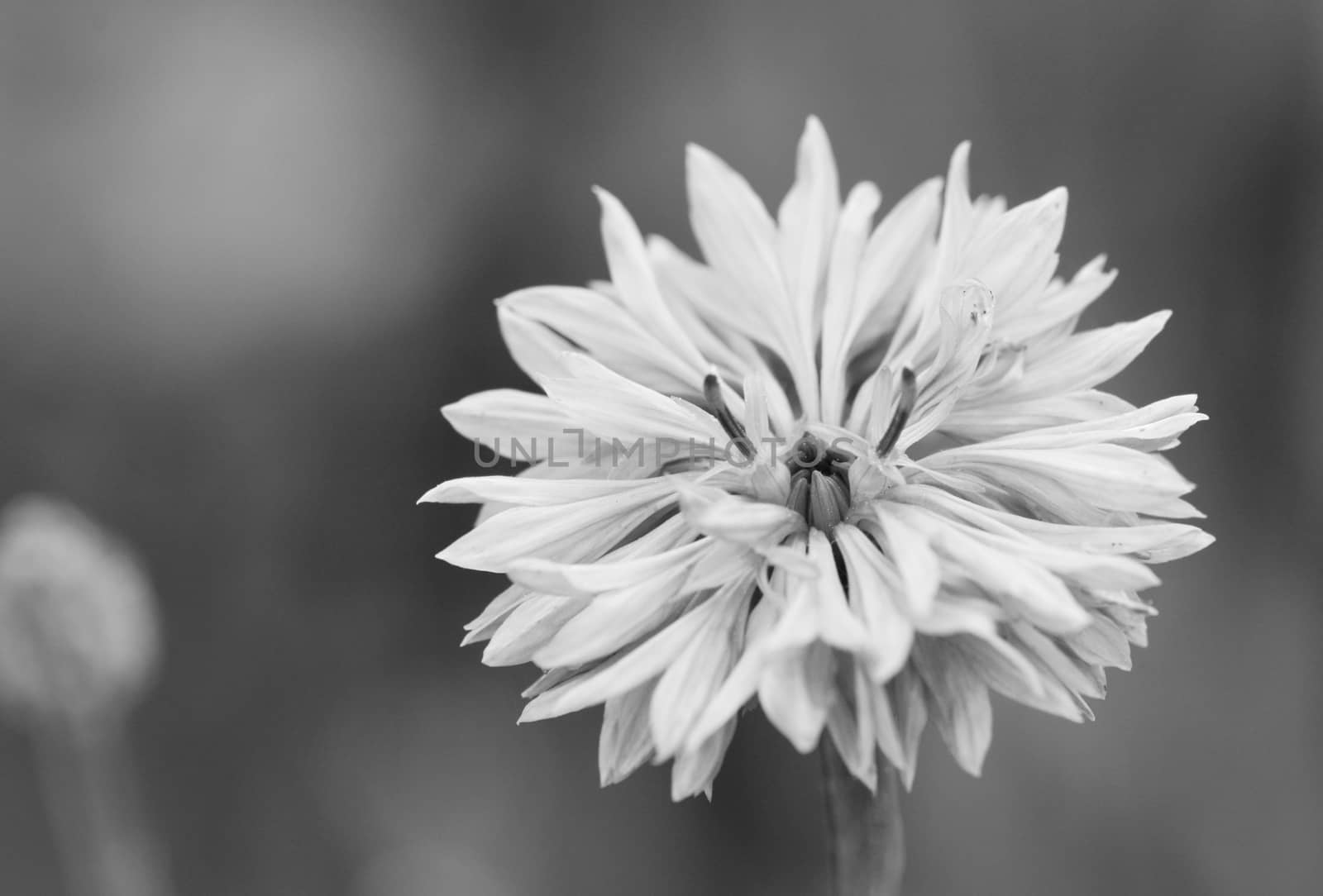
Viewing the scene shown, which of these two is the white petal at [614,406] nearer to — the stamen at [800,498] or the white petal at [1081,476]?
the stamen at [800,498]

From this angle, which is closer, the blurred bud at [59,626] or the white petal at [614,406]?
the white petal at [614,406]

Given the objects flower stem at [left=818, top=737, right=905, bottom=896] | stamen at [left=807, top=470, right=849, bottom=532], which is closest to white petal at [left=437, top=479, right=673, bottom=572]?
stamen at [left=807, top=470, right=849, bottom=532]

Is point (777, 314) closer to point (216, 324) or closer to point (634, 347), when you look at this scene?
point (634, 347)

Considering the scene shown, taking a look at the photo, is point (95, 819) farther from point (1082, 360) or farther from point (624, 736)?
point (1082, 360)

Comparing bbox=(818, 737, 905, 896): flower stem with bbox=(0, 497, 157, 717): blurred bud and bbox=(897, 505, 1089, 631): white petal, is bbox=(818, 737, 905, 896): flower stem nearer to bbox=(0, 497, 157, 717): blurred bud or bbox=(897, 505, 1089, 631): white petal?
bbox=(897, 505, 1089, 631): white petal

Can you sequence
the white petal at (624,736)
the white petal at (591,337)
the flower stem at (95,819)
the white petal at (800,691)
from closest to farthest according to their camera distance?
the white petal at (800,691)
the white petal at (624,736)
the white petal at (591,337)
the flower stem at (95,819)

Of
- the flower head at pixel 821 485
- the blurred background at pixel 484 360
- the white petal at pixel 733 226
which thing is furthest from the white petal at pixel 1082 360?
the blurred background at pixel 484 360
